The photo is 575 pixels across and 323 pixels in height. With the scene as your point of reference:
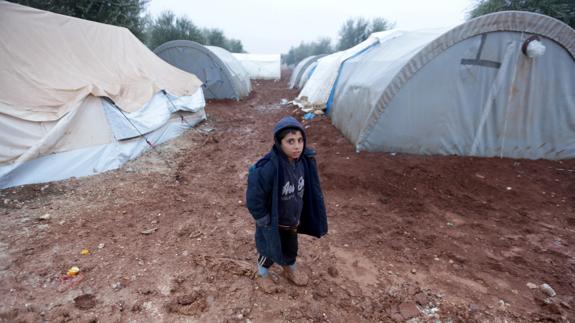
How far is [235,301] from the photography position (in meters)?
2.49

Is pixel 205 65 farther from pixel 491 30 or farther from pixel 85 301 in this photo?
pixel 85 301

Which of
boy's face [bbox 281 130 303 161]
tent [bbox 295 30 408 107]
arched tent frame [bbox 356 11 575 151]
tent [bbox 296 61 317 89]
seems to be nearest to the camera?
boy's face [bbox 281 130 303 161]

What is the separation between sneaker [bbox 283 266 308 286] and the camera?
105 inches

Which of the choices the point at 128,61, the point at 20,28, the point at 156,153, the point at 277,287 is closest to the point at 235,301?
the point at 277,287

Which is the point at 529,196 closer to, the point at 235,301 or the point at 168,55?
the point at 235,301

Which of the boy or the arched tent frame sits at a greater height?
the arched tent frame

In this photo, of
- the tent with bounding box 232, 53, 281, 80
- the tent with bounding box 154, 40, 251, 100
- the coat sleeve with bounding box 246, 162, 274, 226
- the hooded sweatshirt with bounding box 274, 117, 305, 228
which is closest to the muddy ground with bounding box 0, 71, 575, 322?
the hooded sweatshirt with bounding box 274, 117, 305, 228

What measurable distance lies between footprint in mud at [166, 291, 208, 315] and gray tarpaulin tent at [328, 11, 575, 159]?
4259 millimetres

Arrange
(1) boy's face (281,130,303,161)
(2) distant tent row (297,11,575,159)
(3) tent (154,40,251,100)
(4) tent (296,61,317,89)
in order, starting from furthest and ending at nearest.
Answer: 1. (4) tent (296,61,317,89)
2. (3) tent (154,40,251,100)
3. (2) distant tent row (297,11,575,159)
4. (1) boy's face (281,130,303,161)

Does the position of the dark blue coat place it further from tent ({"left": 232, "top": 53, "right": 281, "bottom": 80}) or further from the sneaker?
tent ({"left": 232, "top": 53, "right": 281, "bottom": 80})

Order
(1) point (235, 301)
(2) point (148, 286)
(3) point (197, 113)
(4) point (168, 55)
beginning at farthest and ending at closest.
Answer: (4) point (168, 55), (3) point (197, 113), (2) point (148, 286), (1) point (235, 301)

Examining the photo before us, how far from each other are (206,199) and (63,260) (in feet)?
6.28

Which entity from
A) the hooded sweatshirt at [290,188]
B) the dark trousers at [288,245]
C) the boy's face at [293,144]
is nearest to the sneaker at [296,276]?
the dark trousers at [288,245]

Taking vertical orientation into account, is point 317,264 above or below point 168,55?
below
